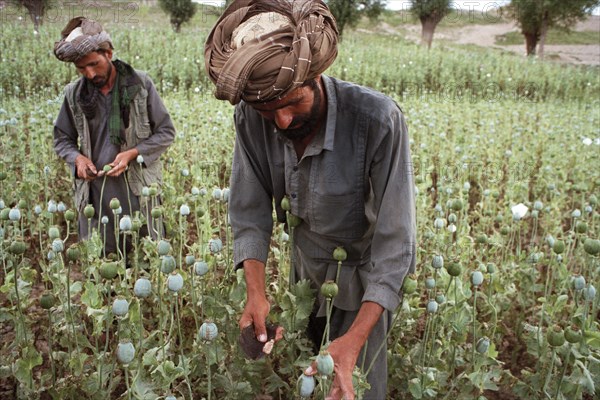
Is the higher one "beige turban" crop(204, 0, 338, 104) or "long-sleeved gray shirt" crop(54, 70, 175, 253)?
"beige turban" crop(204, 0, 338, 104)

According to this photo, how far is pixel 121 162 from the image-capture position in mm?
2859

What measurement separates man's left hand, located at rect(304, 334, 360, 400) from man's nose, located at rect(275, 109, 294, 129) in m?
0.56

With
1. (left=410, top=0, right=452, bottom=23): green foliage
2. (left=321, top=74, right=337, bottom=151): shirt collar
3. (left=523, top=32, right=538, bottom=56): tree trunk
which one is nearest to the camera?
(left=321, top=74, right=337, bottom=151): shirt collar

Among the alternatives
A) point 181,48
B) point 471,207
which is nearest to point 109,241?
point 471,207

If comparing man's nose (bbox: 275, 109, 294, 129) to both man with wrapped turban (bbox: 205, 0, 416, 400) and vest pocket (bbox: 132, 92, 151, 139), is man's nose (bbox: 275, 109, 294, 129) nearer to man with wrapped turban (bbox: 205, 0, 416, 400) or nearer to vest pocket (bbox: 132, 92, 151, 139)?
man with wrapped turban (bbox: 205, 0, 416, 400)

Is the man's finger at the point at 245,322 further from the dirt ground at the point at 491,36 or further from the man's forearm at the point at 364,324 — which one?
the dirt ground at the point at 491,36

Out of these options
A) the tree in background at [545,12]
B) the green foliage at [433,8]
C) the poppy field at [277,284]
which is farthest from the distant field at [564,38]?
the poppy field at [277,284]

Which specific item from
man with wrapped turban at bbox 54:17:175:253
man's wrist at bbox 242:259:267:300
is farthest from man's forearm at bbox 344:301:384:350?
man with wrapped turban at bbox 54:17:175:253

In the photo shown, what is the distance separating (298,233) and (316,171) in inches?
13.2

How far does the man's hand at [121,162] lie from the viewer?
9.31 feet

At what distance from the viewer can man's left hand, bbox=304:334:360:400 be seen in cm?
127

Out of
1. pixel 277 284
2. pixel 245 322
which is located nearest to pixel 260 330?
pixel 245 322

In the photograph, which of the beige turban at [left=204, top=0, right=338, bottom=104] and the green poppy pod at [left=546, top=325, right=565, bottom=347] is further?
the green poppy pod at [left=546, top=325, right=565, bottom=347]

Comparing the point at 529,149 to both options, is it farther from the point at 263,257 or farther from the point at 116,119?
the point at 263,257
